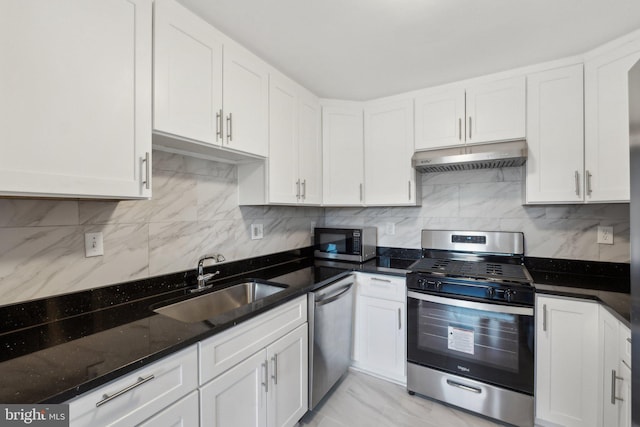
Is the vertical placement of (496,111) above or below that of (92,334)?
above

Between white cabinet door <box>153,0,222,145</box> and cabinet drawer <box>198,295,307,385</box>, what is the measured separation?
38.2 inches

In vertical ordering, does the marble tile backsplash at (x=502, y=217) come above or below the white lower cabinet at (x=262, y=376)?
above

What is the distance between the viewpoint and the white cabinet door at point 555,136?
183 centimetres

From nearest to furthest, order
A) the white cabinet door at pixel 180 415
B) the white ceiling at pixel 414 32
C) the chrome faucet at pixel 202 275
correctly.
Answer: the white cabinet door at pixel 180 415 → the white ceiling at pixel 414 32 → the chrome faucet at pixel 202 275

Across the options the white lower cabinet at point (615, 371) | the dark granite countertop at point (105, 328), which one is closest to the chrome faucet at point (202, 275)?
the dark granite countertop at point (105, 328)

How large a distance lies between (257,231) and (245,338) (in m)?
1.06

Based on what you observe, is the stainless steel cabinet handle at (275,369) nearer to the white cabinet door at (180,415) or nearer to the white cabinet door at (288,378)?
the white cabinet door at (288,378)

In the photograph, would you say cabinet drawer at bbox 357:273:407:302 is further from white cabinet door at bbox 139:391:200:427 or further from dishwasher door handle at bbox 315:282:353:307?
white cabinet door at bbox 139:391:200:427

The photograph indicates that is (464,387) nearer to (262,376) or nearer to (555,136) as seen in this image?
(262,376)

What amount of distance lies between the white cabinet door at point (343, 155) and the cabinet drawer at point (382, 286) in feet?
2.24

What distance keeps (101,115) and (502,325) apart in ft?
7.78

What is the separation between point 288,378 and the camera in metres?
1.63

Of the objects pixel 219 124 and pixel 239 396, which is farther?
pixel 219 124

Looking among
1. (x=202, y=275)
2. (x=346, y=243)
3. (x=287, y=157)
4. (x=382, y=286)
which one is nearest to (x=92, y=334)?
(x=202, y=275)
